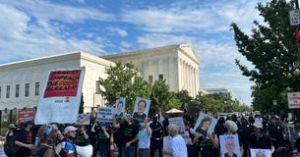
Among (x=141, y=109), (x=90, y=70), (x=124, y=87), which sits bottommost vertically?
(x=141, y=109)

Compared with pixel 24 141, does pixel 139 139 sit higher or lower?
lower

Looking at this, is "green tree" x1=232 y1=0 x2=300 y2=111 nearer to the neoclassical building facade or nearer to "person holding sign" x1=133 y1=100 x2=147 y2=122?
"person holding sign" x1=133 y1=100 x2=147 y2=122

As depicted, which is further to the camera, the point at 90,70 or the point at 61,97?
the point at 90,70

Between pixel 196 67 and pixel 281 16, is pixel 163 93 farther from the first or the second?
pixel 196 67

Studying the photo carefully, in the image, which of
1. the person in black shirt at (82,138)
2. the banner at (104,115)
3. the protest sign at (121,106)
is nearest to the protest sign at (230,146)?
the person in black shirt at (82,138)

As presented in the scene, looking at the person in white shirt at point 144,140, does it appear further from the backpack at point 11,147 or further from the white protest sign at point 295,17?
the white protest sign at point 295,17

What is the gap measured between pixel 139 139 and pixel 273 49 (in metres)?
12.8

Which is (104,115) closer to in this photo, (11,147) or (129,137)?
(129,137)

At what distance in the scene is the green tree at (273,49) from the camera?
21.9 m

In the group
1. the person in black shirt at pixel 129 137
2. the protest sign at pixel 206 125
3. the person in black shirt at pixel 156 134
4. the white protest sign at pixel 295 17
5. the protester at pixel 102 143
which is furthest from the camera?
the person in black shirt at pixel 156 134

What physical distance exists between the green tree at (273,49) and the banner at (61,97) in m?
16.3

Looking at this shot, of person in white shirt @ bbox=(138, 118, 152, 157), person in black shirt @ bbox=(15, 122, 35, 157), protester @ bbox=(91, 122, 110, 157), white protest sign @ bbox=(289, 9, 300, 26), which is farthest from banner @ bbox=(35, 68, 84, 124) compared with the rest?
white protest sign @ bbox=(289, 9, 300, 26)

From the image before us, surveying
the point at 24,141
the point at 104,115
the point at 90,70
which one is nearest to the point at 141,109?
the point at 104,115

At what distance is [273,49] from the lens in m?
23.3
